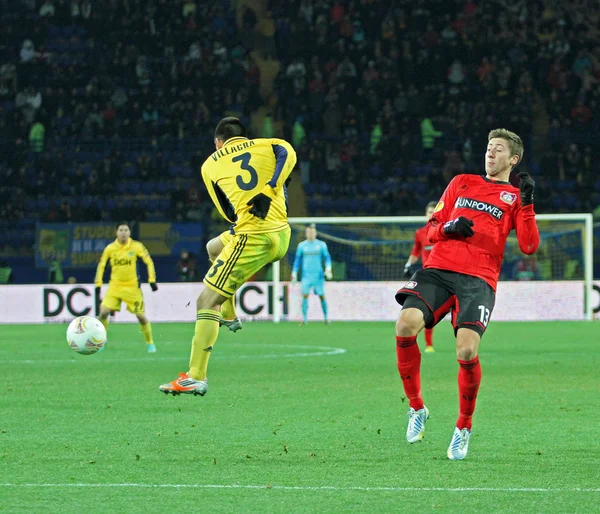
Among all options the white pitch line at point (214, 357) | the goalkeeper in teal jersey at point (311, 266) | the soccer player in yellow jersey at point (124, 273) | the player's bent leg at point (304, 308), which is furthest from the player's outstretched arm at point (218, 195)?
the player's bent leg at point (304, 308)

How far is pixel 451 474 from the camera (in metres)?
6.34

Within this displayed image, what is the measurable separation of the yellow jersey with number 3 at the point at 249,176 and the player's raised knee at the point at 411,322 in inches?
70.7

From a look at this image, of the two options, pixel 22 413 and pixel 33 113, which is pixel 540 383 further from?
pixel 33 113

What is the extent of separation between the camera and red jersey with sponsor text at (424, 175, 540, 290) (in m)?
7.11

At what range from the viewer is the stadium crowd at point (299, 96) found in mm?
28781

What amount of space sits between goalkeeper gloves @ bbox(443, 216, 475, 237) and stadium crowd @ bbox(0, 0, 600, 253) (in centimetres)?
2094

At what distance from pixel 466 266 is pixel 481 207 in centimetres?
40

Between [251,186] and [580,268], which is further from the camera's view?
[580,268]

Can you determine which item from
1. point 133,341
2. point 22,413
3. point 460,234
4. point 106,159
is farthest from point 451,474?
point 106,159

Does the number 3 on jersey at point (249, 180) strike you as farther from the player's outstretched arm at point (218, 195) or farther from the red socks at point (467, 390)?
the red socks at point (467, 390)

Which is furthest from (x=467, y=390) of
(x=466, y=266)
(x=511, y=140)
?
(x=511, y=140)

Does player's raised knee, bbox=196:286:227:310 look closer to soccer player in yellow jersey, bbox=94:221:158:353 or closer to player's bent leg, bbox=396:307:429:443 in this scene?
player's bent leg, bbox=396:307:429:443

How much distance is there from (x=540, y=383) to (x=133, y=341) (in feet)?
31.3

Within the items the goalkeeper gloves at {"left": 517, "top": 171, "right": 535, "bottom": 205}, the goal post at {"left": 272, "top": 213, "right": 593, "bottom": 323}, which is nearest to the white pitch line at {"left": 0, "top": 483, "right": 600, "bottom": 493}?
the goalkeeper gloves at {"left": 517, "top": 171, "right": 535, "bottom": 205}
